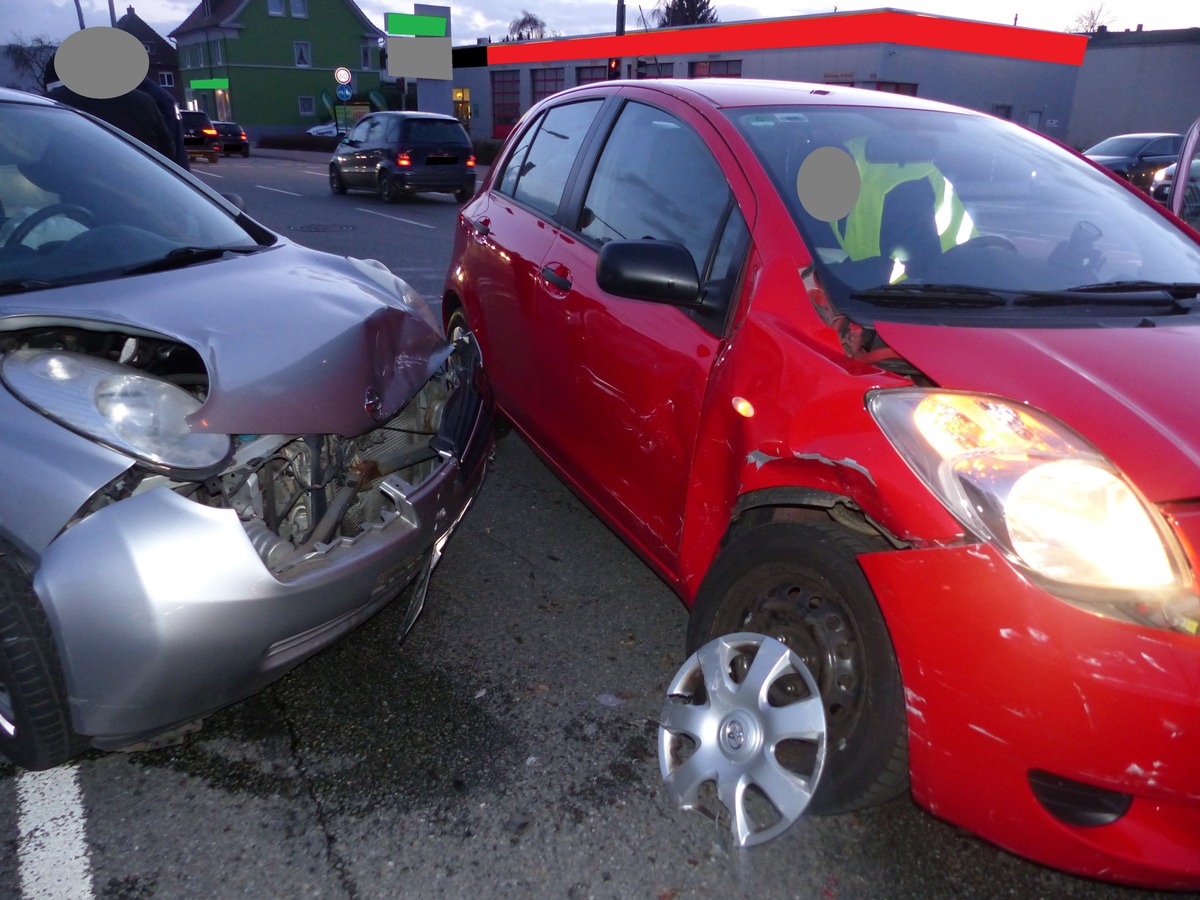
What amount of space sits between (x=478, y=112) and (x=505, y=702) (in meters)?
49.7

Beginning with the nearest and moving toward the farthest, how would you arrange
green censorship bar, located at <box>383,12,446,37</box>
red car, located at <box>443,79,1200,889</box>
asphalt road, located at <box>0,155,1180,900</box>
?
1. red car, located at <box>443,79,1200,889</box>
2. asphalt road, located at <box>0,155,1180,900</box>
3. green censorship bar, located at <box>383,12,446,37</box>

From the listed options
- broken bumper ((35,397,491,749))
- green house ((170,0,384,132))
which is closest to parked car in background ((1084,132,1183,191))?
broken bumper ((35,397,491,749))

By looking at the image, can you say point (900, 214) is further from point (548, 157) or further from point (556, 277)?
point (548, 157)

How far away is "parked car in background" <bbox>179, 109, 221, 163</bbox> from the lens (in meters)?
30.2

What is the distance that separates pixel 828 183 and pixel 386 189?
1687 cm

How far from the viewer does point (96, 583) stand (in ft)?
6.49

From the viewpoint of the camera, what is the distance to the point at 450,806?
237 centimetres

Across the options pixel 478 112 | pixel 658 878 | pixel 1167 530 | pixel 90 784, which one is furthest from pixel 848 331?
pixel 478 112

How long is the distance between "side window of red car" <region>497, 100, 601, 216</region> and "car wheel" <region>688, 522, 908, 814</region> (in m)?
2.02

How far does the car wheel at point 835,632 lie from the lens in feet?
6.30

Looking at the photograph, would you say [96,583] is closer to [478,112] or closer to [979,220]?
[979,220]

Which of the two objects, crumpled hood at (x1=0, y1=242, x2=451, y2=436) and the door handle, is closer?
crumpled hood at (x1=0, y1=242, x2=451, y2=436)

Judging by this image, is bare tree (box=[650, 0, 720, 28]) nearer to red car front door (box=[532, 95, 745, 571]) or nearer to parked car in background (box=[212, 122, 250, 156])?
parked car in background (box=[212, 122, 250, 156])

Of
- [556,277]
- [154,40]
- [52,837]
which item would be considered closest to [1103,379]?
[556,277]
